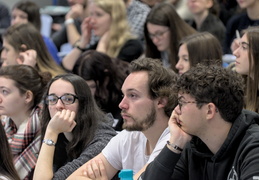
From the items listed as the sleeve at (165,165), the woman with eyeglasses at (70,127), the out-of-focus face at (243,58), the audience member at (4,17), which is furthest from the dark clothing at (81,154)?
the audience member at (4,17)

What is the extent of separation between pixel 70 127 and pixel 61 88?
0.92 feet

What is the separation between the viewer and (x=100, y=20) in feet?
18.7

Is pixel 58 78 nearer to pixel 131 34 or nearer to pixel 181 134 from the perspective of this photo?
pixel 181 134

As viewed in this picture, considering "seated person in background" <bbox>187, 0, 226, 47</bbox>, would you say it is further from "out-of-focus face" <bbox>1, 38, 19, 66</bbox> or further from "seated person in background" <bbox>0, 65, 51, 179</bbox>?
"seated person in background" <bbox>0, 65, 51, 179</bbox>

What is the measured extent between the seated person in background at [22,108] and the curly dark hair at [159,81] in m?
1.06

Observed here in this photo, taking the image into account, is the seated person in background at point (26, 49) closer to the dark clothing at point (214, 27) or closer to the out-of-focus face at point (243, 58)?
the dark clothing at point (214, 27)

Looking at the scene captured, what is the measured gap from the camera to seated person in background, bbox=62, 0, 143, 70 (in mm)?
5449

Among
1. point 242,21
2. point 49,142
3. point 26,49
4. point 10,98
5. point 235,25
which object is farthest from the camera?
point 235,25

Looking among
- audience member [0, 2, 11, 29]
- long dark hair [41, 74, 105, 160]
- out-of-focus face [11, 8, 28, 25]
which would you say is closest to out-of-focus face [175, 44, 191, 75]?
long dark hair [41, 74, 105, 160]

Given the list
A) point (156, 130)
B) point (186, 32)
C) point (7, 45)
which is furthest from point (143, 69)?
point (7, 45)

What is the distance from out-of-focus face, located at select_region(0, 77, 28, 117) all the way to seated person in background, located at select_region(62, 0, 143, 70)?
1.70 m

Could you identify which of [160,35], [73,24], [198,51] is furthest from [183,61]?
[73,24]

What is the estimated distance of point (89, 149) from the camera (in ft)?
10.8

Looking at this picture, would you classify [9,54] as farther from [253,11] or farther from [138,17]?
[253,11]
